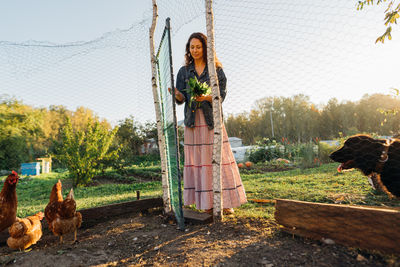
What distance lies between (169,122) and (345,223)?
189cm

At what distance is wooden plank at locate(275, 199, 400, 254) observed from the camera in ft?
4.58

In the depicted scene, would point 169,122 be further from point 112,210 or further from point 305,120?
point 305,120

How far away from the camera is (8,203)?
2.23 meters

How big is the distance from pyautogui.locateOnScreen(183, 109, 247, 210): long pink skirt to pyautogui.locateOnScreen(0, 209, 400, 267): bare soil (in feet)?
0.91

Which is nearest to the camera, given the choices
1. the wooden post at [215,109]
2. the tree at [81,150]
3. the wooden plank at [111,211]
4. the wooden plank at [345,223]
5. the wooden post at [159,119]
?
the wooden plank at [345,223]

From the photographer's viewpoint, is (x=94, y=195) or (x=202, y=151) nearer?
(x=202, y=151)

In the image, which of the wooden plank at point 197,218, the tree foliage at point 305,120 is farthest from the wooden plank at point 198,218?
the tree foliage at point 305,120

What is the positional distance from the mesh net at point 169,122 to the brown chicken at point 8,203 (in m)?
1.61

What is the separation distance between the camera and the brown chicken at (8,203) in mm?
2205

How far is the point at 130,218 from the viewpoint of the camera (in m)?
2.93

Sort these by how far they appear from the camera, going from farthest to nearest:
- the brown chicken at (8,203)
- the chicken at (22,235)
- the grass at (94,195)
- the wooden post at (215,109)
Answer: the grass at (94,195) < the wooden post at (215,109) < the brown chicken at (8,203) < the chicken at (22,235)

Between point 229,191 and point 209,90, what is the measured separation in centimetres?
119

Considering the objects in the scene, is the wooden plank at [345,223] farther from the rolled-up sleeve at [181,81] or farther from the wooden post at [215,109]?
the rolled-up sleeve at [181,81]

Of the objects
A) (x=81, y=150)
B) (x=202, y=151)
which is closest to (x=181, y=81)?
(x=202, y=151)
